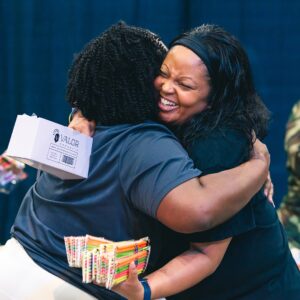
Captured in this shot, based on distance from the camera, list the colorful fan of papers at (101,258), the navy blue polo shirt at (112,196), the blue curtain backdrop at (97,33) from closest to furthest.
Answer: the colorful fan of papers at (101,258) < the navy blue polo shirt at (112,196) < the blue curtain backdrop at (97,33)

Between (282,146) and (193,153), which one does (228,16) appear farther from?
(193,153)

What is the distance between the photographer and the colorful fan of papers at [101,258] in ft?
3.56

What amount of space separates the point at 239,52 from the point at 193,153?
0.26 metres

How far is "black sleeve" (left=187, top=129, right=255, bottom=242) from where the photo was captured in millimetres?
1267

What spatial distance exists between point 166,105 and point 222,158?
20 centimetres

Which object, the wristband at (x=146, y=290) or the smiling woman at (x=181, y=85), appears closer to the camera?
the wristband at (x=146, y=290)

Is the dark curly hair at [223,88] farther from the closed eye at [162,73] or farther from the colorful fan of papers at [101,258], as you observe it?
the colorful fan of papers at [101,258]

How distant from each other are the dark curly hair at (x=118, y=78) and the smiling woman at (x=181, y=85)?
0.03 meters

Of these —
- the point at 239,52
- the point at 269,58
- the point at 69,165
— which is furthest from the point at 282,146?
the point at 69,165

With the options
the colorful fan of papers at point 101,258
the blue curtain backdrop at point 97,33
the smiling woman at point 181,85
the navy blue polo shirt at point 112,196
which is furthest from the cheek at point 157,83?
the blue curtain backdrop at point 97,33

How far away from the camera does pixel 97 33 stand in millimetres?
3254

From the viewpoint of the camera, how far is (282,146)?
3.24m

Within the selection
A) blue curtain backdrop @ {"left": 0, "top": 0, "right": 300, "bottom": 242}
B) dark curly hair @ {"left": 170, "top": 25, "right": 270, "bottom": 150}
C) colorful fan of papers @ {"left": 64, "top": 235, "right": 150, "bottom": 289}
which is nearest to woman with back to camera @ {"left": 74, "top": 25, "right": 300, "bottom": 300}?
dark curly hair @ {"left": 170, "top": 25, "right": 270, "bottom": 150}

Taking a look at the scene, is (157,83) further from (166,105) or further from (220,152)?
(220,152)
